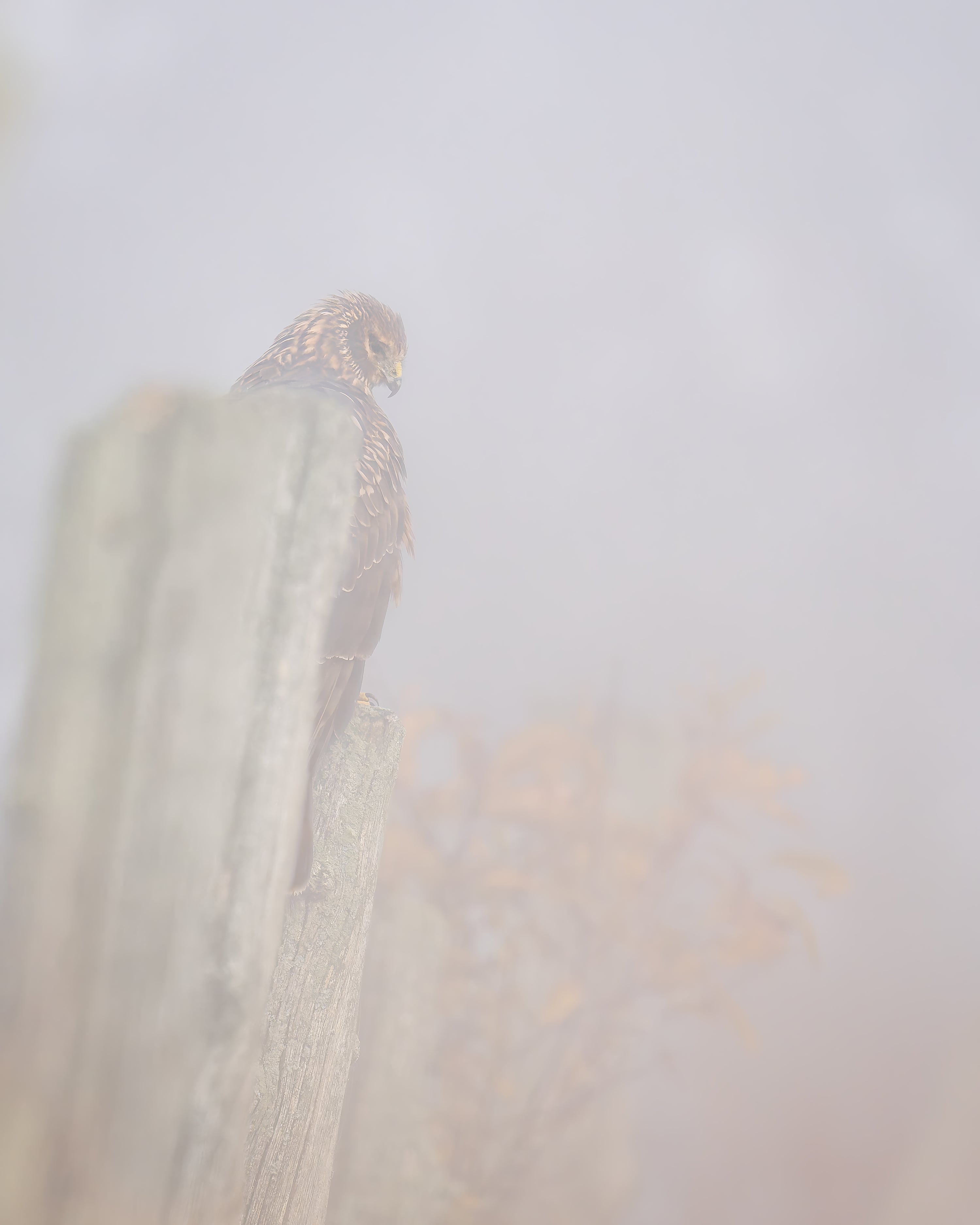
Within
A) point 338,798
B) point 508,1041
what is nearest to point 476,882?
point 508,1041

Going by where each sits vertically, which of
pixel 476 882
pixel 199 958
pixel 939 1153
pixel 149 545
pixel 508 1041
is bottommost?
pixel 939 1153

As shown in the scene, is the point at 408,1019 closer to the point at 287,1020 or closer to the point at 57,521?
the point at 287,1020

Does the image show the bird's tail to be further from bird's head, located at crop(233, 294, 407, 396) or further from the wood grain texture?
bird's head, located at crop(233, 294, 407, 396)

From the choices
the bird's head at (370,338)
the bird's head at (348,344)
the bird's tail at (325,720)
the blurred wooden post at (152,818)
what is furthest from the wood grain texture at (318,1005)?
the bird's head at (370,338)

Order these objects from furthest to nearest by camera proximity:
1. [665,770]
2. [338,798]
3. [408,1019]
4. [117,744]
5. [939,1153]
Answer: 1. [939,1153]
2. [665,770]
3. [408,1019]
4. [338,798]
5. [117,744]

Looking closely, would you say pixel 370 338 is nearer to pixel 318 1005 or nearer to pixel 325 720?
pixel 325 720

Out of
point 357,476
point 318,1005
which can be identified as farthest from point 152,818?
point 357,476
